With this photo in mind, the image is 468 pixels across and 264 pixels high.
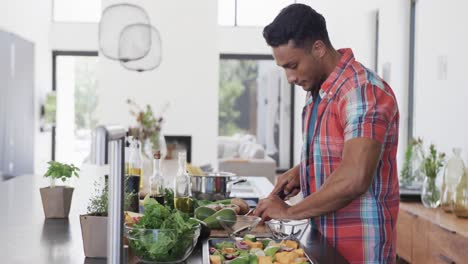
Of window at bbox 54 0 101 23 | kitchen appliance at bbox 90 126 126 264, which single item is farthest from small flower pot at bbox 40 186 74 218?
window at bbox 54 0 101 23

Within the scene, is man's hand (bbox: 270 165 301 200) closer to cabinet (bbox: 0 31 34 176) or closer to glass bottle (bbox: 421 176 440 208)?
glass bottle (bbox: 421 176 440 208)

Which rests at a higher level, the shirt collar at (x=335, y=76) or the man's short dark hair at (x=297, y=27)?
the man's short dark hair at (x=297, y=27)

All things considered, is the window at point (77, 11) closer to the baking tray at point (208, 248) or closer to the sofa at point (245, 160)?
the sofa at point (245, 160)

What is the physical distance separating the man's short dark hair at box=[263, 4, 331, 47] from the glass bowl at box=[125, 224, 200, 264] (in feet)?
2.36

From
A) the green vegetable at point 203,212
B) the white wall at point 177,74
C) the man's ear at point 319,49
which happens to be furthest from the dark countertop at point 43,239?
the white wall at point 177,74

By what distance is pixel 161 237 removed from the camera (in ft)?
5.15

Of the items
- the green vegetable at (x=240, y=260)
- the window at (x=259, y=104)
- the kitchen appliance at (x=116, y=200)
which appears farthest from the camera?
the window at (x=259, y=104)

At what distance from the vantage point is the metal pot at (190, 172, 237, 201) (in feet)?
8.78

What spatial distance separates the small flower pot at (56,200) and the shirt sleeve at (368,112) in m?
1.01

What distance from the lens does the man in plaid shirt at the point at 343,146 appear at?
188cm

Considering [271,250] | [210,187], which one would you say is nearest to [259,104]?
[210,187]

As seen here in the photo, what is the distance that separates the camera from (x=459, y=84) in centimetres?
418

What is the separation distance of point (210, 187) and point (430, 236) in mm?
1406

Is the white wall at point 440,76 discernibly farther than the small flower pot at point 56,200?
Yes
